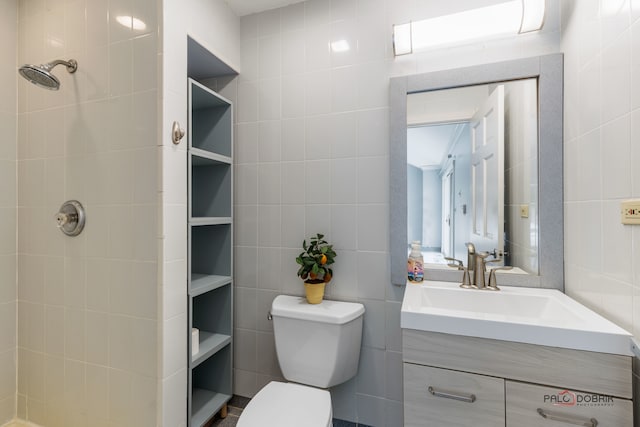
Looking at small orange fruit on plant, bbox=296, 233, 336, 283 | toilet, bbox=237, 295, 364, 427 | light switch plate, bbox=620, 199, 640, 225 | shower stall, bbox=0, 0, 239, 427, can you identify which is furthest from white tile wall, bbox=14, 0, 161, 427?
light switch plate, bbox=620, 199, 640, 225

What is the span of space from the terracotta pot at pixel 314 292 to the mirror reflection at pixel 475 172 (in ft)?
1.59

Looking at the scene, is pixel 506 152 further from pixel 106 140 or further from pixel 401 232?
pixel 106 140

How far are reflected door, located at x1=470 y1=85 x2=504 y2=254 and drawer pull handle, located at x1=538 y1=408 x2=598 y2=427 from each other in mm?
640

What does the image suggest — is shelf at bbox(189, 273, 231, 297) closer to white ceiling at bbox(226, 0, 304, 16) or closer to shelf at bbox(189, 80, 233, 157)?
shelf at bbox(189, 80, 233, 157)

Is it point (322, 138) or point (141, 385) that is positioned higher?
point (322, 138)

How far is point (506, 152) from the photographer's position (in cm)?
131

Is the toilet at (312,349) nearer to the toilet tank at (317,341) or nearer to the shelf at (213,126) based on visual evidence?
the toilet tank at (317,341)

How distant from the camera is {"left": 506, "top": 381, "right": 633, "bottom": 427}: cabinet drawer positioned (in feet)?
2.55

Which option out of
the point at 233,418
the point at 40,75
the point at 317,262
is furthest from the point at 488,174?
the point at 40,75

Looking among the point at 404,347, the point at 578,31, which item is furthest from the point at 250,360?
the point at 578,31

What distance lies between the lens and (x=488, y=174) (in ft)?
4.37

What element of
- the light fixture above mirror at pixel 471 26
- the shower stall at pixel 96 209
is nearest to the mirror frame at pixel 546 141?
the light fixture above mirror at pixel 471 26

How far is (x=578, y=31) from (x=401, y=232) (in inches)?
39.4

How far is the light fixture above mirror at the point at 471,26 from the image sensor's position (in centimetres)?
121
